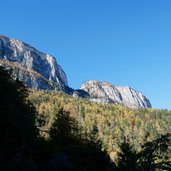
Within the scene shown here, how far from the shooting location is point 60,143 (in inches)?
2090

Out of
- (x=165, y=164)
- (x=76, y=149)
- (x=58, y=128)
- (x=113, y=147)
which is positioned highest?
(x=113, y=147)

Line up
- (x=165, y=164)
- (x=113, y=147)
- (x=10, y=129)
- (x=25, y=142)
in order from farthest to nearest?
1. (x=113, y=147)
2. (x=25, y=142)
3. (x=10, y=129)
4. (x=165, y=164)

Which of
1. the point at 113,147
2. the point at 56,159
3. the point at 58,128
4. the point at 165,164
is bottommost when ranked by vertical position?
the point at 165,164

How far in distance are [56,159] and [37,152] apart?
5.36 meters

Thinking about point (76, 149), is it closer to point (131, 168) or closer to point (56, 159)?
point (56, 159)

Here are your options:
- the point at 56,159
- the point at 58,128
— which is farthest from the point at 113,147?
the point at 56,159

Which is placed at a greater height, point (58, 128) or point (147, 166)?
point (58, 128)

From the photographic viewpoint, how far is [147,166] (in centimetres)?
1189

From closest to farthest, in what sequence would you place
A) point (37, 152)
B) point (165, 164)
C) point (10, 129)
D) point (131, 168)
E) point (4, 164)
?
1. point (165, 164)
2. point (131, 168)
3. point (4, 164)
4. point (10, 129)
5. point (37, 152)

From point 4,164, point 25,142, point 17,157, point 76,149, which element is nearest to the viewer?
point 4,164

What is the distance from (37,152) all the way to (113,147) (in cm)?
13380

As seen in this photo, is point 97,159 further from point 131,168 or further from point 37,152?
point 131,168

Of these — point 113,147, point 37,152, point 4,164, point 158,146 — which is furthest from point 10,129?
point 113,147

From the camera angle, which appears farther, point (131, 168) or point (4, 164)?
point (4, 164)
